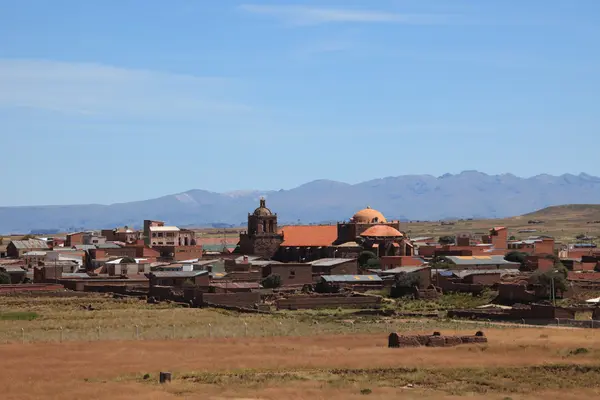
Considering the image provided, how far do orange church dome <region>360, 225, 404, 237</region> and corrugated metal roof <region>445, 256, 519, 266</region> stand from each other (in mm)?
10020

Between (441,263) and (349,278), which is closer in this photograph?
(349,278)

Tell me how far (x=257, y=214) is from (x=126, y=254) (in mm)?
14697

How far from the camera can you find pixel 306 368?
143ft

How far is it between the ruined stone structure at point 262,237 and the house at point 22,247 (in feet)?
82.4

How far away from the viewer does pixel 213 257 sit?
12000cm

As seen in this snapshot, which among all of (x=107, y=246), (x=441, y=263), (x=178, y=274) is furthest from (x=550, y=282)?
(x=107, y=246)

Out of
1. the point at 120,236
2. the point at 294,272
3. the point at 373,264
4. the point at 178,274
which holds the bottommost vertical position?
the point at 178,274

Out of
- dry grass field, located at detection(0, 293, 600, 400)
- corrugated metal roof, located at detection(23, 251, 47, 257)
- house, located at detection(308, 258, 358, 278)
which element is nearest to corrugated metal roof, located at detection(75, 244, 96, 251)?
corrugated metal roof, located at detection(23, 251, 47, 257)

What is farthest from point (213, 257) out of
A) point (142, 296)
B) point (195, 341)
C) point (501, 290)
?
point (195, 341)

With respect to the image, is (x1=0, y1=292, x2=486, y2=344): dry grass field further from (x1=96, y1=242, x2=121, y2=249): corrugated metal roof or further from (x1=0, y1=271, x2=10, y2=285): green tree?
(x1=96, y1=242, x2=121, y2=249): corrugated metal roof

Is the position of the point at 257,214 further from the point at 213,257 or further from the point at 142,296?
the point at 142,296

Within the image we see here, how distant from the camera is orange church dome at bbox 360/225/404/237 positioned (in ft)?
370

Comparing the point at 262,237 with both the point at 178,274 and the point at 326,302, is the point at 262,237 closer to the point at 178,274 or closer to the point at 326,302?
the point at 178,274

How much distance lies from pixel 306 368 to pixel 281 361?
2540 millimetres
